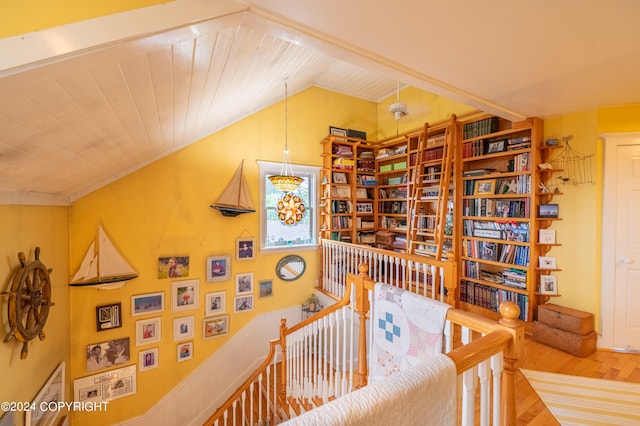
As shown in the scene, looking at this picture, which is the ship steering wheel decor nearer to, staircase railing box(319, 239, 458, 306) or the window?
the window

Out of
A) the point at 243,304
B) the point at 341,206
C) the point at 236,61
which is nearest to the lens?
the point at 236,61

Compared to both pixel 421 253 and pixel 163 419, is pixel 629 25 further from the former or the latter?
pixel 163 419

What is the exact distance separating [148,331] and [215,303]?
804mm

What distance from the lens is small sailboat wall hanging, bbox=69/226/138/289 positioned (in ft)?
9.19

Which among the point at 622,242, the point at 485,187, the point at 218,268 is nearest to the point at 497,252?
the point at 485,187

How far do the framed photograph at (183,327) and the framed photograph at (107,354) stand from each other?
0.51 meters

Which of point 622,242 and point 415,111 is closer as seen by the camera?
point 622,242

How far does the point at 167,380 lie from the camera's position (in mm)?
3240

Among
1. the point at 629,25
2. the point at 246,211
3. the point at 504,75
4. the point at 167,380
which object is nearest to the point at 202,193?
the point at 246,211

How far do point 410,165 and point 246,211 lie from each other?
2.65 m

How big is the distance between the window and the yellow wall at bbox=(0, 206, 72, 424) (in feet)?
7.21

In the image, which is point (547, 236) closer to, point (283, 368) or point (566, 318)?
point (566, 318)

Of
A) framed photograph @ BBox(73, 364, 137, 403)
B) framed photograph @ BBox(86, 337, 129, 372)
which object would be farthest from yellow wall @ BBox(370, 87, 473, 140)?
framed photograph @ BBox(73, 364, 137, 403)

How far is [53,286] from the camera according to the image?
2.43 meters
